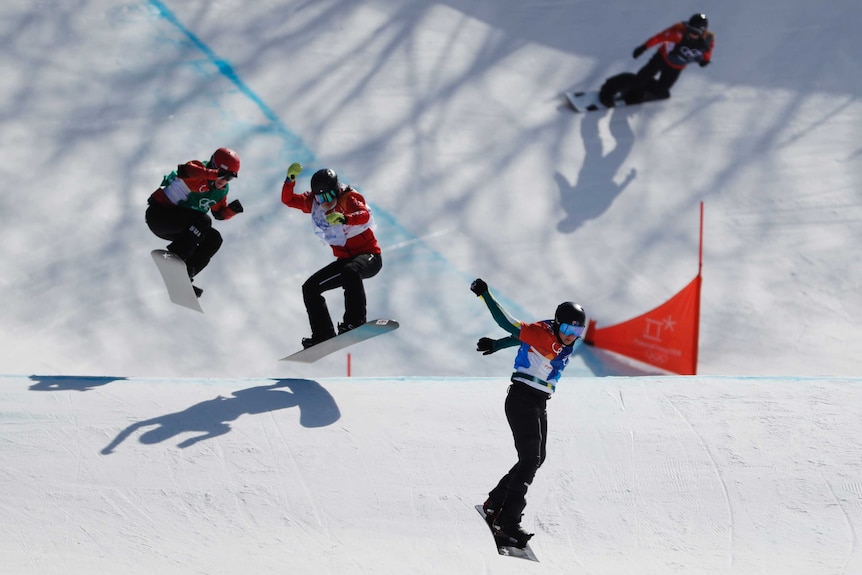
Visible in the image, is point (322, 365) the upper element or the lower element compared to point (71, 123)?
lower

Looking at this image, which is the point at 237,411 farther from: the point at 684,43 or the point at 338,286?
the point at 684,43

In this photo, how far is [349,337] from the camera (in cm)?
752

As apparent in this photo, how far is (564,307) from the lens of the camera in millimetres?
5766

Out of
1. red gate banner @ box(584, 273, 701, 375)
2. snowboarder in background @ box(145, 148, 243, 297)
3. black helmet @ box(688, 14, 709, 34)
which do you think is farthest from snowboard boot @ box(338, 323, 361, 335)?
black helmet @ box(688, 14, 709, 34)

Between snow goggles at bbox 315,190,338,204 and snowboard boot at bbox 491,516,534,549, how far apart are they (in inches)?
103

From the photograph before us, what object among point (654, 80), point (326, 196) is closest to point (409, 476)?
point (326, 196)

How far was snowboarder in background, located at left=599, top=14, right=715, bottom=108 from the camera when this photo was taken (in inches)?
444

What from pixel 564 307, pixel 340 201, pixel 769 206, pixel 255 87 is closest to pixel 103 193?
pixel 255 87

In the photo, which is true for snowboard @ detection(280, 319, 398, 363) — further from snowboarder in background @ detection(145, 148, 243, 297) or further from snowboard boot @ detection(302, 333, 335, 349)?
snowboarder in background @ detection(145, 148, 243, 297)

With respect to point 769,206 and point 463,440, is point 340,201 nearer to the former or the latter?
point 463,440

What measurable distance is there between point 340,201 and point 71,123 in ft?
14.7

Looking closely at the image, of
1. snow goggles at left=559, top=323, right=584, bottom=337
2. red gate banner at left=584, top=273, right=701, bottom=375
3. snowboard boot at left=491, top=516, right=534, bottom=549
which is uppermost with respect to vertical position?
red gate banner at left=584, top=273, right=701, bottom=375

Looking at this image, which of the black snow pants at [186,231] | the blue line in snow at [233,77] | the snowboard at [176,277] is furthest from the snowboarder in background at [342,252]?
the blue line in snow at [233,77]

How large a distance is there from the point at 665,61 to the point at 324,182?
5.84 metres
